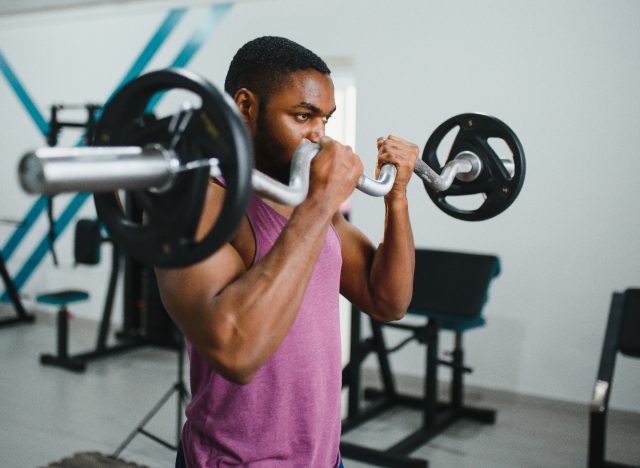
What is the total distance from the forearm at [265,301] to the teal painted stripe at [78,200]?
408 centimetres

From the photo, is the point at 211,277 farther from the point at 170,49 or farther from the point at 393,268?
the point at 170,49

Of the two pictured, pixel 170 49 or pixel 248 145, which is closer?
pixel 248 145

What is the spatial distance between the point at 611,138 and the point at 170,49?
304cm

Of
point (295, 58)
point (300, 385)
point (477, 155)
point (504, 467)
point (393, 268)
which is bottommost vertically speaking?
point (504, 467)

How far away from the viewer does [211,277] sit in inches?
37.6

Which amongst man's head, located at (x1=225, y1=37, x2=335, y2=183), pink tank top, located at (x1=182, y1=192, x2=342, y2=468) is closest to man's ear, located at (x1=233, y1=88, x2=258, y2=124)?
man's head, located at (x1=225, y1=37, x2=335, y2=183)

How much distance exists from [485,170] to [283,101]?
0.53m

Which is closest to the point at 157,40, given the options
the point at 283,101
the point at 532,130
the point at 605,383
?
the point at 532,130

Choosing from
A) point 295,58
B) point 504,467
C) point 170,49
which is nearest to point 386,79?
point 170,49

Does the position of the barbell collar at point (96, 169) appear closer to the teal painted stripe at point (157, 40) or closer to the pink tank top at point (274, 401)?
the pink tank top at point (274, 401)

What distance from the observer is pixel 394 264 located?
1331mm

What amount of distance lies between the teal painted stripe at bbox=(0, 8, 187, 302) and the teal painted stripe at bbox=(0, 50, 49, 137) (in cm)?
60

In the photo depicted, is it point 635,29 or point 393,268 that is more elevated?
point 635,29

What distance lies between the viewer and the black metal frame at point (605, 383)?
2.66m
